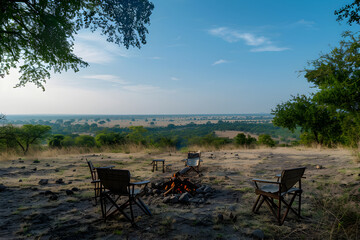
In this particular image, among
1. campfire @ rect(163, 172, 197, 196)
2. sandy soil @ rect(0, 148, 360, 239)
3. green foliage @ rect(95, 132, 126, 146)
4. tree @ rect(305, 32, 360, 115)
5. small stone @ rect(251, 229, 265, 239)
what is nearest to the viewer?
small stone @ rect(251, 229, 265, 239)

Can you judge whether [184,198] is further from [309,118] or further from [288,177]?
[309,118]

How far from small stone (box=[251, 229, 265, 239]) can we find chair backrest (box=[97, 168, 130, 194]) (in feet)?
7.41

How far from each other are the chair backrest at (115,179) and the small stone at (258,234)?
2.26 metres

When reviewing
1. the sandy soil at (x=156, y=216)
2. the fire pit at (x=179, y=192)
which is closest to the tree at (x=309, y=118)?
the sandy soil at (x=156, y=216)

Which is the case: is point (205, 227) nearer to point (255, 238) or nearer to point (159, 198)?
point (255, 238)

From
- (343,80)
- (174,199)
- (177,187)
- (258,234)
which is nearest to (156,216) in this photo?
(174,199)

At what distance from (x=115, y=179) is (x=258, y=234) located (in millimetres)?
2578

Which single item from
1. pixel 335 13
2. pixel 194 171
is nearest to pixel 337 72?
pixel 335 13

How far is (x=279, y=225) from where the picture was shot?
3902mm

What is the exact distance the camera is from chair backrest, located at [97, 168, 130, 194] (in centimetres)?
379

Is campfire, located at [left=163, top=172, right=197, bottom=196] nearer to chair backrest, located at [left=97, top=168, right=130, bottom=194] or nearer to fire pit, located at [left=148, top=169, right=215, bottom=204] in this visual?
fire pit, located at [left=148, top=169, right=215, bottom=204]

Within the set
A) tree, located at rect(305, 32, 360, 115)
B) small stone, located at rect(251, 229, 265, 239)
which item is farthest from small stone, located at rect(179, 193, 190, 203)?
tree, located at rect(305, 32, 360, 115)

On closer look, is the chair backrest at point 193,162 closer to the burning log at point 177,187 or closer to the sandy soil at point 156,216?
the sandy soil at point 156,216

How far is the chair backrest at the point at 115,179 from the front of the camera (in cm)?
379
